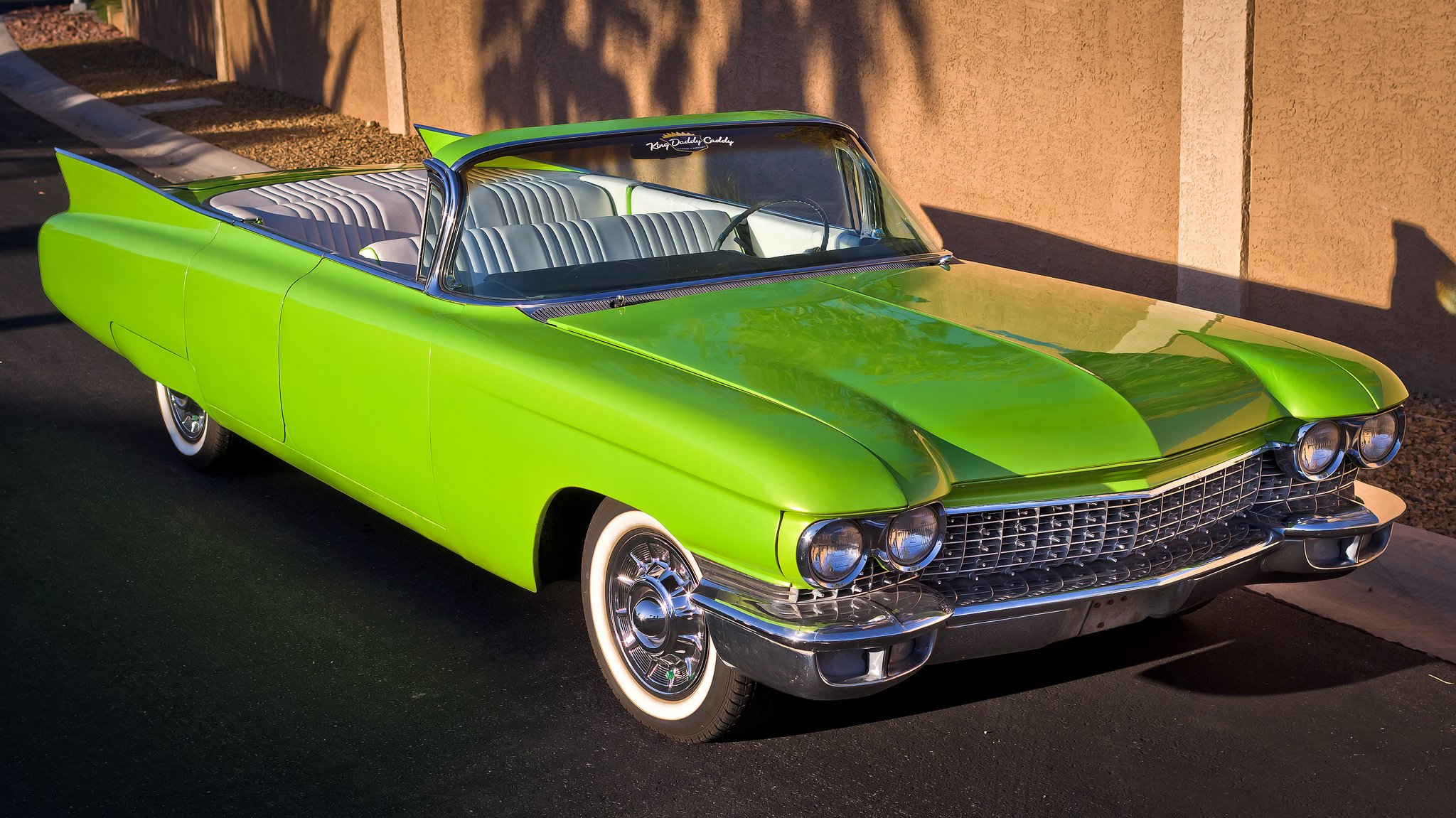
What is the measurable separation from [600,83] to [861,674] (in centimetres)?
903

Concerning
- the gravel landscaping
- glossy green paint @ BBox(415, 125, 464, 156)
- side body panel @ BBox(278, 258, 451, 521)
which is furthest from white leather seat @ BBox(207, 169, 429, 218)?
the gravel landscaping

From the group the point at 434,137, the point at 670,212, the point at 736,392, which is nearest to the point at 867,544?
the point at 736,392

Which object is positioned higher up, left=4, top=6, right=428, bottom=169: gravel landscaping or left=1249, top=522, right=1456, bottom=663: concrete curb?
left=4, top=6, right=428, bottom=169: gravel landscaping

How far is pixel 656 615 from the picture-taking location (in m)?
3.54

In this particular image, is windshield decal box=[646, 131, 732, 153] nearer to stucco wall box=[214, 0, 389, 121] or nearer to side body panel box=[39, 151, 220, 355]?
side body panel box=[39, 151, 220, 355]

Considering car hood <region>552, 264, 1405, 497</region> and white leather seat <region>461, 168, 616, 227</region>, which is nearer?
car hood <region>552, 264, 1405, 497</region>

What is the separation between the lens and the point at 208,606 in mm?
4406

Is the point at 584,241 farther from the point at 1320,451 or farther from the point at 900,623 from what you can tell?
the point at 1320,451

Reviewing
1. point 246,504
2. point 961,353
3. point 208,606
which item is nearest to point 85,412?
point 246,504

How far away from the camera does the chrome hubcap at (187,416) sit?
5566 mm

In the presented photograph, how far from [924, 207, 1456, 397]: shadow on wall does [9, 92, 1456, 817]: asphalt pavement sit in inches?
95.1

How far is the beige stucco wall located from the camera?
7.16m

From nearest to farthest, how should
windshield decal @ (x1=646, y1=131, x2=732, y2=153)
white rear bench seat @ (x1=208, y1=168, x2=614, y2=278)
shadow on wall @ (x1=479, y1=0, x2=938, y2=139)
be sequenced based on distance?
white rear bench seat @ (x1=208, y1=168, x2=614, y2=278) < windshield decal @ (x1=646, y1=131, x2=732, y2=153) < shadow on wall @ (x1=479, y1=0, x2=938, y2=139)

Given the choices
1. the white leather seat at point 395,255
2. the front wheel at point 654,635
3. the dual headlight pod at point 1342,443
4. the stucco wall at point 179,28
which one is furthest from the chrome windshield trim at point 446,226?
the stucco wall at point 179,28
